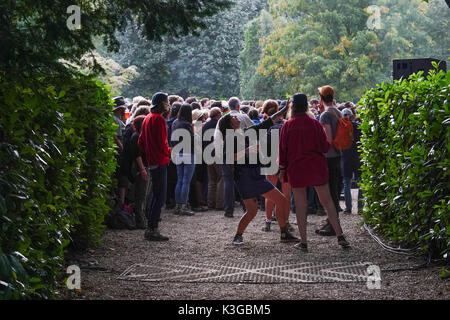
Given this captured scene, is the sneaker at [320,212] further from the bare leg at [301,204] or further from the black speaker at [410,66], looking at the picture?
the bare leg at [301,204]

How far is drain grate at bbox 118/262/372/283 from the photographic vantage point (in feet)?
24.9

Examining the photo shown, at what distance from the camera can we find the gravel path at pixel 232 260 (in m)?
6.83

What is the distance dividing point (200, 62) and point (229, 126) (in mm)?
46029

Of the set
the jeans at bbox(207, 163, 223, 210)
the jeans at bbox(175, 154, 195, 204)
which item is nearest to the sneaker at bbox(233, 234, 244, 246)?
the jeans at bbox(175, 154, 195, 204)

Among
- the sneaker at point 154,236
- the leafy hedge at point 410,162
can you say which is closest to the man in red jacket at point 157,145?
the sneaker at point 154,236

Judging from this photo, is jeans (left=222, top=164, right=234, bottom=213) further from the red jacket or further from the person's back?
the red jacket

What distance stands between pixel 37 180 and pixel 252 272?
10.0ft

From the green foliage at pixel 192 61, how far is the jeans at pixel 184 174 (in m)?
41.2

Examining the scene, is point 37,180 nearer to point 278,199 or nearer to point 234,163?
point 234,163

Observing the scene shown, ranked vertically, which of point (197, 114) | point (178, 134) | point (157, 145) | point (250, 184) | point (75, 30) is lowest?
point (250, 184)

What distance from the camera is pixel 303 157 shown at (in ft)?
30.2

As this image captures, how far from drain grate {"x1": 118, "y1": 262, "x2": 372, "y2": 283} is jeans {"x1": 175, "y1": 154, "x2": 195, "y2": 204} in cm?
519

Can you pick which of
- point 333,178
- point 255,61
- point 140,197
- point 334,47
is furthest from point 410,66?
point 255,61
